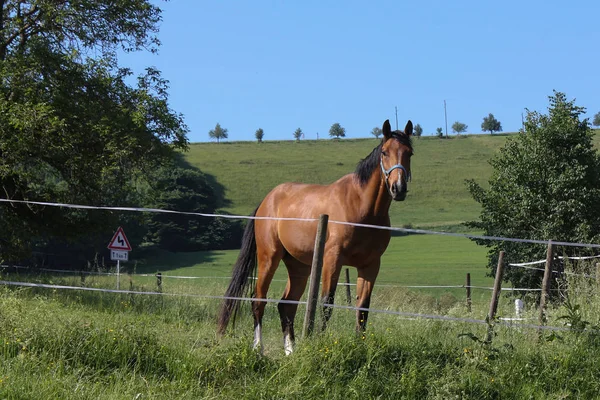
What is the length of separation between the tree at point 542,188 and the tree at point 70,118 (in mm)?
16486

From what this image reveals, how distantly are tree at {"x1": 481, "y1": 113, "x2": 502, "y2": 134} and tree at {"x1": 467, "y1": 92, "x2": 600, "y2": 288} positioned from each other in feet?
386

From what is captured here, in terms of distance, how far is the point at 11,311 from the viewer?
20.9 ft

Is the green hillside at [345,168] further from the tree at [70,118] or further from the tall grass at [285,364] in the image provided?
the tall grass at [285,364]

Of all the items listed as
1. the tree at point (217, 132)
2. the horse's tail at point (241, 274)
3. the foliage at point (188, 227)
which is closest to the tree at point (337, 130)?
the tree at point (217, 132)

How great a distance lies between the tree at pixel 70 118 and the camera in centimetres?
1631

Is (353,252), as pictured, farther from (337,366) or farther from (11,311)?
(11,311)

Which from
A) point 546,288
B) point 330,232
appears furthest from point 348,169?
point 330,232

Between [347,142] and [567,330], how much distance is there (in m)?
120

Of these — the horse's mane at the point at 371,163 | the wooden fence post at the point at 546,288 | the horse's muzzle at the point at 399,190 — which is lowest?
the wooden fence post at the point at 546,288

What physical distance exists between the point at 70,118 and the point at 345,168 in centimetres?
7823

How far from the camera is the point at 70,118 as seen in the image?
1700 cm

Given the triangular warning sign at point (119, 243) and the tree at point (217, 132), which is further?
the tree at point (217, 132)

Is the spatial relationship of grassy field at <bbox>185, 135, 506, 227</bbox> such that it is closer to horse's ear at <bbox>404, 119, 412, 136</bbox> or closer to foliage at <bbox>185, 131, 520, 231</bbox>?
foliage at <bbox>185, 131, 520, 231</bbox>

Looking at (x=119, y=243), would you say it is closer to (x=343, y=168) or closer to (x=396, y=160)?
(x=396, y=160)
